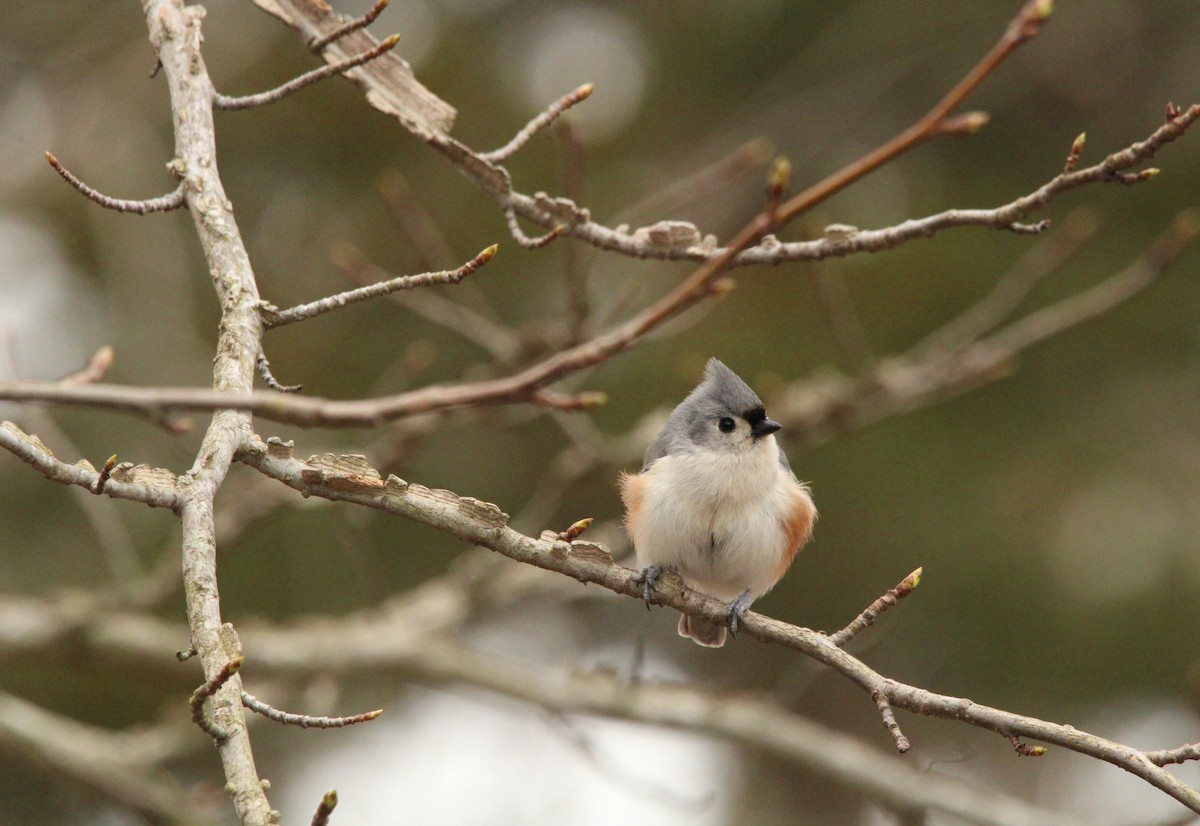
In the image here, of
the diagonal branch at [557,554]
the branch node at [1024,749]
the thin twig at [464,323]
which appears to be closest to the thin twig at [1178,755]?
the diagonal branch at [557,554]

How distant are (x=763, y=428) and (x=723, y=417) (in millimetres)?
145

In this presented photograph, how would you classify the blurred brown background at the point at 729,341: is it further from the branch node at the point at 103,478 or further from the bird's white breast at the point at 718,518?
the branch node at the point at 103,478

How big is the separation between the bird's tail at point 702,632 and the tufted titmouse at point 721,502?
0.31 metres

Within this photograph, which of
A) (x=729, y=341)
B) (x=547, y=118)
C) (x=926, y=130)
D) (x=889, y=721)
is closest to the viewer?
(x=926, y=130)

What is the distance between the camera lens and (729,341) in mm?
5984

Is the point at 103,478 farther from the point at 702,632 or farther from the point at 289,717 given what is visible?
the point at 702,632

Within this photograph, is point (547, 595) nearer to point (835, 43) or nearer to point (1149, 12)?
point (835, 43)

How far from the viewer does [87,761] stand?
388cm

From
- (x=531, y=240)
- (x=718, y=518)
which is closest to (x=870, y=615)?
(x=531, y=240)

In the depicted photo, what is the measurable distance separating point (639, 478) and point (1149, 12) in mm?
4860

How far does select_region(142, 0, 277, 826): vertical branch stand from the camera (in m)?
1.63

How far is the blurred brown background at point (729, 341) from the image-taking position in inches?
218

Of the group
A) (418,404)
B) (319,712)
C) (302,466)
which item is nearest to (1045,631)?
(319,712)

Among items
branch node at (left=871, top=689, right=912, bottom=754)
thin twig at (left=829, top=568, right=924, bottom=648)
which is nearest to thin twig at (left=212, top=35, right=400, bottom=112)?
thin twig at (left=829, top=568, right=924, bottom=648)
